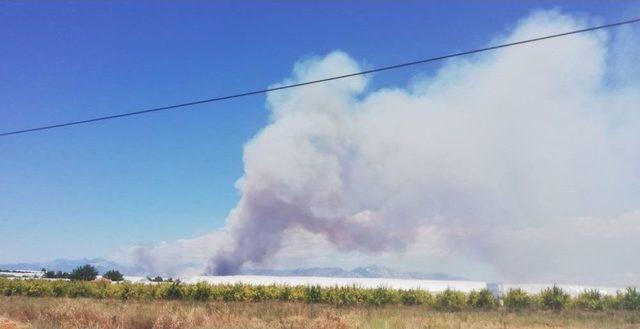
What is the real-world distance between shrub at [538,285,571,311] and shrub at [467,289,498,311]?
312 centimetres

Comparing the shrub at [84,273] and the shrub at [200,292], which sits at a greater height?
the shrub at [84,273]

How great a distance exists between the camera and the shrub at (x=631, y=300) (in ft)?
111

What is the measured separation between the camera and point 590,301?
3472 cm

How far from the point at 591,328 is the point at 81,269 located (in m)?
54.8

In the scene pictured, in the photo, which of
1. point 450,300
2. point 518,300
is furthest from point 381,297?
point 518,300

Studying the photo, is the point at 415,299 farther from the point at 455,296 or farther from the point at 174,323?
A: the point at 174,323

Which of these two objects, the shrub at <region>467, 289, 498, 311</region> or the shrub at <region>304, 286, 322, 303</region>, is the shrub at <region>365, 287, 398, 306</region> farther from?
the shrub at <region>467, 289, 498, 311</region>

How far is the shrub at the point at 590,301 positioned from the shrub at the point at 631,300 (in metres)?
1.30

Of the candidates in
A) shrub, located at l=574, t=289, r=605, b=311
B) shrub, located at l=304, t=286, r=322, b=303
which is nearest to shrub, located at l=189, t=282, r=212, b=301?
shrub, located at l=304, t=286, r=322, b=303

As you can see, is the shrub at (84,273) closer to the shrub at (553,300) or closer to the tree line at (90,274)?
the tree line at (90,274)

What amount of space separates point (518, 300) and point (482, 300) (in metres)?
2.39

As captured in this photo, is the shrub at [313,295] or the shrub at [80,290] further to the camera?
the shrub at [80,290]

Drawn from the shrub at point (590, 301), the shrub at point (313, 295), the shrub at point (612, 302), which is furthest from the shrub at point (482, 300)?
the shrub at point (313, 295)

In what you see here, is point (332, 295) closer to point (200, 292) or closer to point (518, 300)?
point (200, 292)
